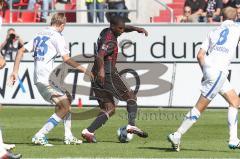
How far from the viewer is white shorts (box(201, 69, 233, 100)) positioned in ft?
45.2

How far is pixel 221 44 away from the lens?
1393 cm

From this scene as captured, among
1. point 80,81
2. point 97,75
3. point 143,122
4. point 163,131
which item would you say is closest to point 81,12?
point 80,81

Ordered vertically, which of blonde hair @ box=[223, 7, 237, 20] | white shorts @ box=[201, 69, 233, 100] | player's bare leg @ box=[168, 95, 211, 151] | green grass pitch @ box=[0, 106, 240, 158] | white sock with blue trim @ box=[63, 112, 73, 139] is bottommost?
green grass pitch @ box=[0, 106, 240, 158]

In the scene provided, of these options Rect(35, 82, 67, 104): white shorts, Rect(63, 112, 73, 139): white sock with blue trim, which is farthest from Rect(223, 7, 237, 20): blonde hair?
Rect(63, 112, 73, 139): white sock with blue trim

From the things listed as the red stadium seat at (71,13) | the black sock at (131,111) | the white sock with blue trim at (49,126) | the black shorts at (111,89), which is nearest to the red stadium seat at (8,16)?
the red stadium seat at (71,13)

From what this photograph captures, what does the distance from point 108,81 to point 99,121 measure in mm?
733

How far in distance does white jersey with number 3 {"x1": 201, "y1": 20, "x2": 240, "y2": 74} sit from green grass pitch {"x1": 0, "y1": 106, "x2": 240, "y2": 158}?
55.4 inches

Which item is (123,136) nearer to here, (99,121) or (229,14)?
(99,121)

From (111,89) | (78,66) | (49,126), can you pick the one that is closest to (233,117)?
(111,89)

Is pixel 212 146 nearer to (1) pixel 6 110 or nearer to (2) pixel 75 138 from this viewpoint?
(2) pixel 75 138

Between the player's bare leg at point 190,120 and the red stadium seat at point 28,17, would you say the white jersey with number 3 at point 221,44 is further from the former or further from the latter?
the red stadium seat at point 28,17

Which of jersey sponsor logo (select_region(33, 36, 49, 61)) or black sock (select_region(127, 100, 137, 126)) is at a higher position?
jersey sponsor logo (select_region(33, 36, 49, 61))

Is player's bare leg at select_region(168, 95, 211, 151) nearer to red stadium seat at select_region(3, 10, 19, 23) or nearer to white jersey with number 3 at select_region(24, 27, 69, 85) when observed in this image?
white jersey with number 3 at select_region(24, 27, 69, 85)

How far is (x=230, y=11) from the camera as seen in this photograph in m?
13.9
